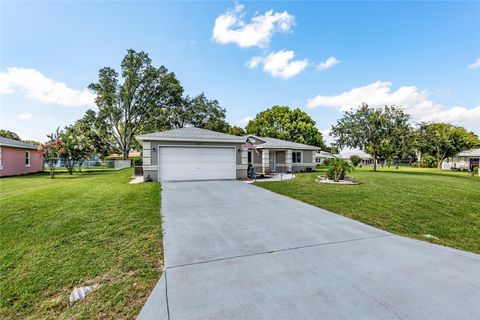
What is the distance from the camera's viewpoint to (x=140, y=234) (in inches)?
179

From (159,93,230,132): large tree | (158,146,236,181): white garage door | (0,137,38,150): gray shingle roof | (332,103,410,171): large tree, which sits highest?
(159,93,230,132): large tree

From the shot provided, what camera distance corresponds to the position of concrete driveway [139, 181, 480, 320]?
89.0 inches

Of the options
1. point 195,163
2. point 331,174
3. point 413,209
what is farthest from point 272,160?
point 413,209

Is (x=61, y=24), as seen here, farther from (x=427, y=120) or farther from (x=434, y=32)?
(x=427, y=120)

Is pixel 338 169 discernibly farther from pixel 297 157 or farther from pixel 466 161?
pixel 466 161

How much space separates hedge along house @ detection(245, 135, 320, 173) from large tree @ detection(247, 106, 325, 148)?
1349 centimetres

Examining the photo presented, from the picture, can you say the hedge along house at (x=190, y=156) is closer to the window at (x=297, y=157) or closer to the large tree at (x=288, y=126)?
the window at (x=297, y=157)

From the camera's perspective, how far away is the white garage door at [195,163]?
12.3 metres

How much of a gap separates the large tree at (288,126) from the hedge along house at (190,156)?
22044mm

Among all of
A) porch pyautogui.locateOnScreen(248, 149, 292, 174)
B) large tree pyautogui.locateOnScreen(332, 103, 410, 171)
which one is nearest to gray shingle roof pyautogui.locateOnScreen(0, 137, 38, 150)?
porch pyautogui.locateOnScreen(248, 149, 292, 174)

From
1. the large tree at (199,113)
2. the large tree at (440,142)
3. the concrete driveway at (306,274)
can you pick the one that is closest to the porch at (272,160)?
the concrete driveway at (306,274)

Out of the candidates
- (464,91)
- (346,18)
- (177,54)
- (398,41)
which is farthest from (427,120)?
(177,54)

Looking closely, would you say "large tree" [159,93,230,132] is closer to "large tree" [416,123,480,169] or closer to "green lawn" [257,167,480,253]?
"green lawn" [257,167,480,253]

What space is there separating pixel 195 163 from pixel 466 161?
43.6 meters
